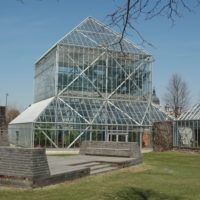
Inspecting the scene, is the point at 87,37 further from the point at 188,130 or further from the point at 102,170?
the point at 102,170

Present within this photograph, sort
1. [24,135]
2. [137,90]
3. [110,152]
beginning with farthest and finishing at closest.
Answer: [137,90], [24,135], [110,152]

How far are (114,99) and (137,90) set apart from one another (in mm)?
3513

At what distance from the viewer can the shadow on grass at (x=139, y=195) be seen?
854 cm

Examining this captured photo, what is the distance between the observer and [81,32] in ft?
122

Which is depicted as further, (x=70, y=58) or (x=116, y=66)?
(x=116, y=66)

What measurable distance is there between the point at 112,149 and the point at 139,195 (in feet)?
31.1

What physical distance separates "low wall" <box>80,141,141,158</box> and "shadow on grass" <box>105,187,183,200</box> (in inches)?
313

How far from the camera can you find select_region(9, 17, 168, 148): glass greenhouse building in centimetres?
3112

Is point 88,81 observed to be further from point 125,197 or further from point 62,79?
point 125,197

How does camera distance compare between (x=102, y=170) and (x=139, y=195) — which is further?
(x=102, y=170)

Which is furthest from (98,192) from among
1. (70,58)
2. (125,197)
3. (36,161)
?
(70,58)

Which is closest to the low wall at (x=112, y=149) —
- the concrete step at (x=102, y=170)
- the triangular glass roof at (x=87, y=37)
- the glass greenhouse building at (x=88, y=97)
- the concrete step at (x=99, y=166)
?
the concrete step at (x=99, y=166)

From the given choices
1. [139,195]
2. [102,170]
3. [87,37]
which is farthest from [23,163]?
[87,37]

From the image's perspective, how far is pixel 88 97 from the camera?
115 ft
